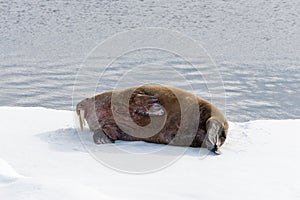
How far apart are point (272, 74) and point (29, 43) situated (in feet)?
19.8

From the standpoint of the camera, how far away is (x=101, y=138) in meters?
5.15

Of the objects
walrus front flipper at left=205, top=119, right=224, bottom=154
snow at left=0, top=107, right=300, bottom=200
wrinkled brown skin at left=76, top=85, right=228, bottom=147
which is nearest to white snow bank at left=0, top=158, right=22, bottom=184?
snow at left=0, top=107, right=300, bottom=200

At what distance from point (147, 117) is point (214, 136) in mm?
698

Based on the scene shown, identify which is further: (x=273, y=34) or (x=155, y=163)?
(x=273, y=34)

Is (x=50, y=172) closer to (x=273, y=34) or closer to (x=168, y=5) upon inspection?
(x=273, y=34)

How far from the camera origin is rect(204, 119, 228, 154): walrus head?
4.93 m

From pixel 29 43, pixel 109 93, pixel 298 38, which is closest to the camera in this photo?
pixel 109 93

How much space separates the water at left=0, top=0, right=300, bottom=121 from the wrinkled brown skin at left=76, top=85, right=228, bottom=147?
2.65 m

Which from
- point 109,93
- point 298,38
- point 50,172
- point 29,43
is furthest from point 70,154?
point 298,38

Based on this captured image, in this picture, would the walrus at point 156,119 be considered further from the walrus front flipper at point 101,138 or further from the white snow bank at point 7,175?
the white snow bank at point 7,175

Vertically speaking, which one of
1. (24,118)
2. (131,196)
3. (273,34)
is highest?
(131,196)

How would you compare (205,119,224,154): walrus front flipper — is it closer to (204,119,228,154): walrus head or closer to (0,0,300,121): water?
(204,119,228,154): walrus head

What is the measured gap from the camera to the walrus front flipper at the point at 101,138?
16.8 feet

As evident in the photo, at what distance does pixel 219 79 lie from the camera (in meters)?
10.4
